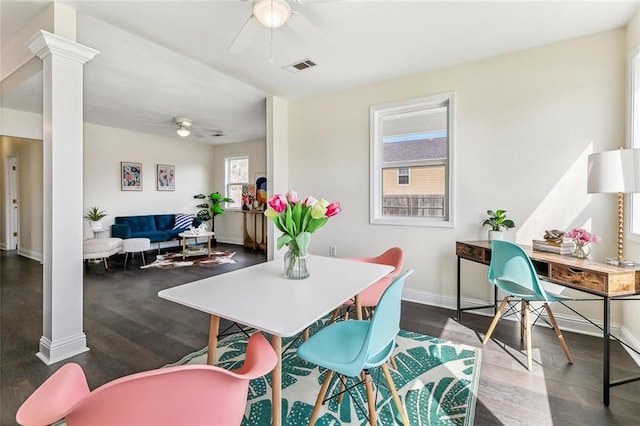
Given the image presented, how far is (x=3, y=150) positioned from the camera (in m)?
6.30

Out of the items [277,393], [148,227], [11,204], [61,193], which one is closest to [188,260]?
[148,227]

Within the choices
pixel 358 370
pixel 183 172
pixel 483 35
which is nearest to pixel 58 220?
pixel 358 370

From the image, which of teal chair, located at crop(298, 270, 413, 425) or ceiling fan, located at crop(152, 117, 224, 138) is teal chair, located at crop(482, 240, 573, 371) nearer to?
Result: teal chair, located at crop(298, 270, 413, 425)

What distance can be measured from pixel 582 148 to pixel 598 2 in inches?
43.2

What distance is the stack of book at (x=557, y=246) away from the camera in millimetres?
2248

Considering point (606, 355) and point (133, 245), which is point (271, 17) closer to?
point (606, 355)

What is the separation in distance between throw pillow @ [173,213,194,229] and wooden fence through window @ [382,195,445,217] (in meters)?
5.12

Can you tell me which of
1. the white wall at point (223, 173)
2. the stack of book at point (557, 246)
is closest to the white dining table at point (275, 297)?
the stack of book at point (557, 246)

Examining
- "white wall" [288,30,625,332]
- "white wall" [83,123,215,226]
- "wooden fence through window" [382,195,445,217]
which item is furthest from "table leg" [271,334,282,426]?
"white wall" [83,123,215,226]

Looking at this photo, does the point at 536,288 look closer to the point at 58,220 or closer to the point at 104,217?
the point at 58,220

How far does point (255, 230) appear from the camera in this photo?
7004mm

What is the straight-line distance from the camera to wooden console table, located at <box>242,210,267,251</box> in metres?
6.86

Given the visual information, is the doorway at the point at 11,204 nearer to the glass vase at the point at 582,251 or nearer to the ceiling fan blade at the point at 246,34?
the ceiling fan blade at the point at 246,34

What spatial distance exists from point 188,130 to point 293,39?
12.1 feet
